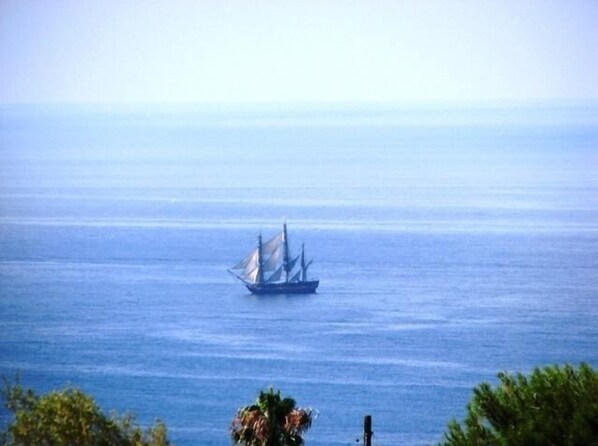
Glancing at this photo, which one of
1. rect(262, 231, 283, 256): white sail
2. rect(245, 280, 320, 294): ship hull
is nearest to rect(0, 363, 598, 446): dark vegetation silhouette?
rect(245, 280, 320, 294): ship hull

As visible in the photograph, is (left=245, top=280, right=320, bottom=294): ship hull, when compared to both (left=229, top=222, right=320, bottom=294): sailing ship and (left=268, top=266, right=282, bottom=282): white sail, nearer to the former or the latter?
(left=229, top=222, right=320, bottom=294): sailing ship

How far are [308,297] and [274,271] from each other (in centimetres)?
799

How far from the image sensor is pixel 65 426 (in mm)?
16781

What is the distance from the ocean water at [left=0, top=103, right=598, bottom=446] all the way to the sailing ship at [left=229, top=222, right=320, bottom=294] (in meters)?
0.93

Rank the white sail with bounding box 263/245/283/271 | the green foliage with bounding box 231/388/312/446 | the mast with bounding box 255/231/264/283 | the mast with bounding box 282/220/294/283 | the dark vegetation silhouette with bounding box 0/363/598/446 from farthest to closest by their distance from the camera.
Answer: the white sail with bounding box 263/245/283/271 → the mast with bounding box 282/220/294/283 → the mast with bounding box 255/231/264/283 → the green foliage with bounding box 231/388/312/446 → the dark vegetation silhouette with bounding box 0/363/598/446

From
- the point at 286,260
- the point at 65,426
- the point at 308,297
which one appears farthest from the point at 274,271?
the point at 65,426

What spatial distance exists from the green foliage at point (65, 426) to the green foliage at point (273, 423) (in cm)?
121

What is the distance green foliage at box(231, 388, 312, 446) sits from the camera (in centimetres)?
1773

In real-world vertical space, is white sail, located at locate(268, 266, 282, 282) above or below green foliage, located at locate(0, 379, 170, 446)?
above

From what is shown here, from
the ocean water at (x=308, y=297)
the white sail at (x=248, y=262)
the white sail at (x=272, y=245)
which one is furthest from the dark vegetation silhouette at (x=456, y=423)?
the white sail at (x=272, y=245)

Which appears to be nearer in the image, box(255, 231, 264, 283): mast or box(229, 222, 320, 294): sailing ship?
box(229, 222, 320, 294): sailing ship

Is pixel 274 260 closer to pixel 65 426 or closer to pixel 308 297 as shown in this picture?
pixel 308 297

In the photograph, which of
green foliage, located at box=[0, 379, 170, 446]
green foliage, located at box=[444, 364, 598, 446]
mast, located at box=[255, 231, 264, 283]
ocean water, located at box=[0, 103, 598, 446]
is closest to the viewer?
green foliage, located at box=[444, 364, 598, 446]

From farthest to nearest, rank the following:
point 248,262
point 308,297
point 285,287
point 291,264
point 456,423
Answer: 1. point 291,264
2. point 248,262
3. point 285,287
4. point 308,297
5. point 456,423
